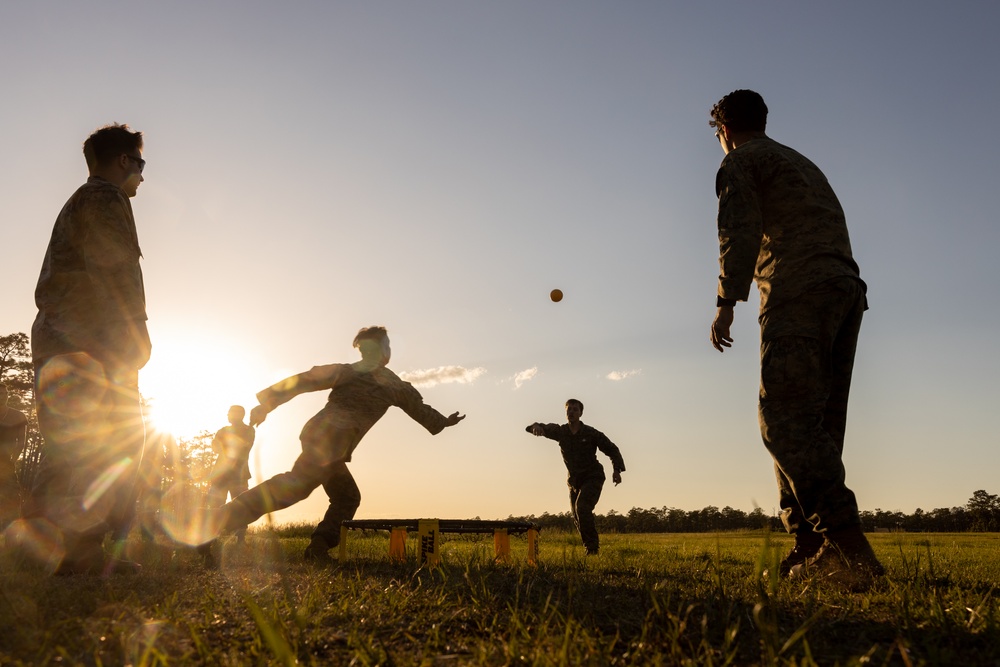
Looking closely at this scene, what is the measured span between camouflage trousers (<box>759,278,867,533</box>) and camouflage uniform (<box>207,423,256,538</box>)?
7.97 m

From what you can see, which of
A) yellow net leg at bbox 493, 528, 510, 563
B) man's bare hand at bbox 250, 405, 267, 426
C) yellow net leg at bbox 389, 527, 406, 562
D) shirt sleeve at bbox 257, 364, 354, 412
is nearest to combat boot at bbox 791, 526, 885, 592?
yellow net leg at bbox 493, 528, 510, 563

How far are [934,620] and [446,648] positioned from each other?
5.53 ft

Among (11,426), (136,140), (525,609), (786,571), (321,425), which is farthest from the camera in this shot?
(11,426)

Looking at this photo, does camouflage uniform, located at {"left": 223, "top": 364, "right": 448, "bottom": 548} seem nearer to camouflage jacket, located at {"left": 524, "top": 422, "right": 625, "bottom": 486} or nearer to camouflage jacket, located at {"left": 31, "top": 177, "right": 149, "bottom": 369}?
camouflage jacket, located at {"left": 31, "top": 177, "right": 149, "bottom": 369}

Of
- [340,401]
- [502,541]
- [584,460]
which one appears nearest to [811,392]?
[502,541]

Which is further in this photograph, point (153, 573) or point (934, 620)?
point (153, 573)

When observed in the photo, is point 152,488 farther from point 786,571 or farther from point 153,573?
point 786,571

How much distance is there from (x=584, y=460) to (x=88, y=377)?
7.64 metres

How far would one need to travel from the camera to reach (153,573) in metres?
4.55

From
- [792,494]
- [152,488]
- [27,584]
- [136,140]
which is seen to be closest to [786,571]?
[792,494]

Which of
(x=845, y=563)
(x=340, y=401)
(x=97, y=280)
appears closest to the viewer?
(x=845, y=563)

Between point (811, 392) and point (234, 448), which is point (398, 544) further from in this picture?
point (234, 448)

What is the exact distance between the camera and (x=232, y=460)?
10250mm

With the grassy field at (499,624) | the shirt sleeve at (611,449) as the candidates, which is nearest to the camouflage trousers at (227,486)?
the shirt sleeve at (611,449)
